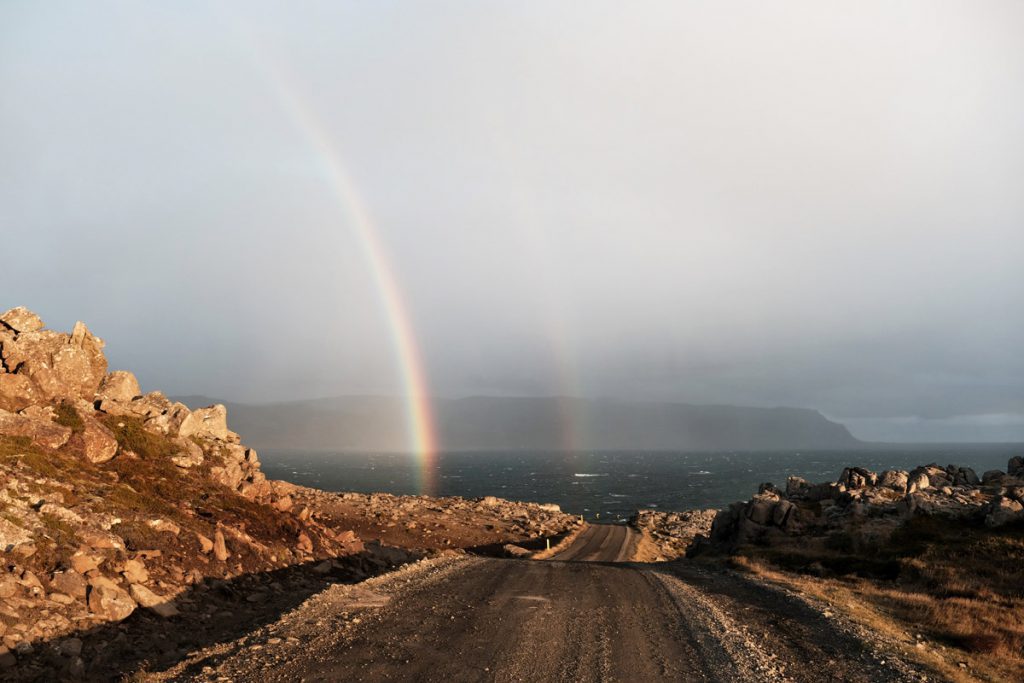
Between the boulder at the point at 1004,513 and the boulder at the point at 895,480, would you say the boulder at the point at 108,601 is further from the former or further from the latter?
the boulder at the point at 895,480

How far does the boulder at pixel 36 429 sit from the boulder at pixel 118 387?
14.6ft

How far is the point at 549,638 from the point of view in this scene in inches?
560

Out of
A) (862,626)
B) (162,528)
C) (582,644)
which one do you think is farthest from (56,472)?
(862,626)

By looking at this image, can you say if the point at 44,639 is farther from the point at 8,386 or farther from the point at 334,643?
the point at 8,386

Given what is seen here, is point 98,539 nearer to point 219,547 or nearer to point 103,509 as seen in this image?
point 103,509

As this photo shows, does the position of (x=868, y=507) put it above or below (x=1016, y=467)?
below

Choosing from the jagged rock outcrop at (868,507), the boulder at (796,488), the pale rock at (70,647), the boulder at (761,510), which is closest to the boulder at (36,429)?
the pale rock at (70,647)

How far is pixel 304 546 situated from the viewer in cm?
2589

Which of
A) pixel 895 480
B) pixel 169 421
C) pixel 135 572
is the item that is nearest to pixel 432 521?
pixel 169 421

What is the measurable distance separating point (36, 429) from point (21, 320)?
6.29m

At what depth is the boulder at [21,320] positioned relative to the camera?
2405 centimetres

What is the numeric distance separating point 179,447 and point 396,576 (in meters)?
13.8

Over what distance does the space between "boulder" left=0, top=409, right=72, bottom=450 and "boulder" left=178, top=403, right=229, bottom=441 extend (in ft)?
21.0

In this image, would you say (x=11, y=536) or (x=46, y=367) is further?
(x=46, y=367)
